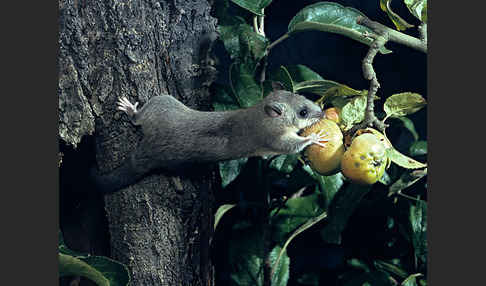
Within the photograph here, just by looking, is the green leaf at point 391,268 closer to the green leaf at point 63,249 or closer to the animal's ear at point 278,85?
the animal's ear at point 278,85

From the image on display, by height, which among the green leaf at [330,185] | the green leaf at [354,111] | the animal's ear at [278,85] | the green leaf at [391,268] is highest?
the animal's ear at [278,85]

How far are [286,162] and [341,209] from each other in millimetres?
267

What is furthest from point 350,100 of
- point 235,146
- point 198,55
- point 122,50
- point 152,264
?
point 152,264

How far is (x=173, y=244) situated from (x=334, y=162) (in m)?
0.63

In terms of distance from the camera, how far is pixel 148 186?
1636mm

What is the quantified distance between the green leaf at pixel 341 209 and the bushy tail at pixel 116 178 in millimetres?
720

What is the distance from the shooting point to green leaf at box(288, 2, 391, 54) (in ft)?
5.21

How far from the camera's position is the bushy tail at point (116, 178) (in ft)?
5.30

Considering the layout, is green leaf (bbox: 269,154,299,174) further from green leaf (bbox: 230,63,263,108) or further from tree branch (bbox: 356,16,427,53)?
tree branch (bbox: 356,16,427,53)

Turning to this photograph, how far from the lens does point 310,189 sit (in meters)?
2.11

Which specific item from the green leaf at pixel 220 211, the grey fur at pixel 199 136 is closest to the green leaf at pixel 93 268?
the grey fur at pixel 199 136

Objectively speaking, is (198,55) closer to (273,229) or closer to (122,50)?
(122,50)

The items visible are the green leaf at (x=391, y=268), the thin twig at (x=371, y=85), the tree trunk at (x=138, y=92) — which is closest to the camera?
the thin twig at (x=371, y=85)

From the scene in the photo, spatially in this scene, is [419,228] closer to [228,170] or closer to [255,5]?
[228,170]
